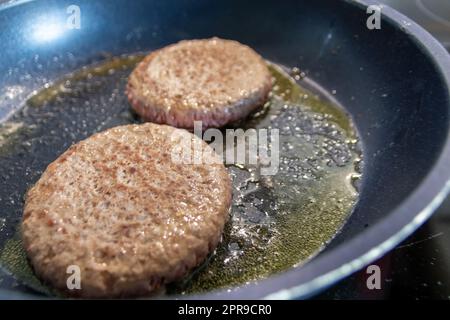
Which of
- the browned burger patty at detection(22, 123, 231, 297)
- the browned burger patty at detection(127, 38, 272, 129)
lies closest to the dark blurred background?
the browned burger patty at detection(22, 123, 231, 297)

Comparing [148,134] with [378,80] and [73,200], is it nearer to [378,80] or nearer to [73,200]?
[73,200]

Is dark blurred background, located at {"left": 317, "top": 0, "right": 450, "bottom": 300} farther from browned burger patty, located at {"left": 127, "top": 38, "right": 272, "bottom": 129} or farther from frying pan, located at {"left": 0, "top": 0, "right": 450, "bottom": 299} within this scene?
browned burger patty, located at {"left": 127, "top": 38, "right": 272, "bottom": 129}

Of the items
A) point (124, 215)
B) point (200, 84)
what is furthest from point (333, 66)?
point (124, 215)

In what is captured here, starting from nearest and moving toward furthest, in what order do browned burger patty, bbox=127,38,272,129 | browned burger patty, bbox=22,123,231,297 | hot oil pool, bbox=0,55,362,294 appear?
browned burger patty, bbox=22,123,231,297, hot oil pool, bbox=0,55,362,294, browned burger patty, bbox=127,38,272,129

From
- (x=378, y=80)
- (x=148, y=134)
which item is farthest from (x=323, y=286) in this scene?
(x=378, y=80)

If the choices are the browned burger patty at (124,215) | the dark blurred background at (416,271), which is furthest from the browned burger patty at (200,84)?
the dark blurred background at (416,271)

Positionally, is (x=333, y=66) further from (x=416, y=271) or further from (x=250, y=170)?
(x=416, y=271)
